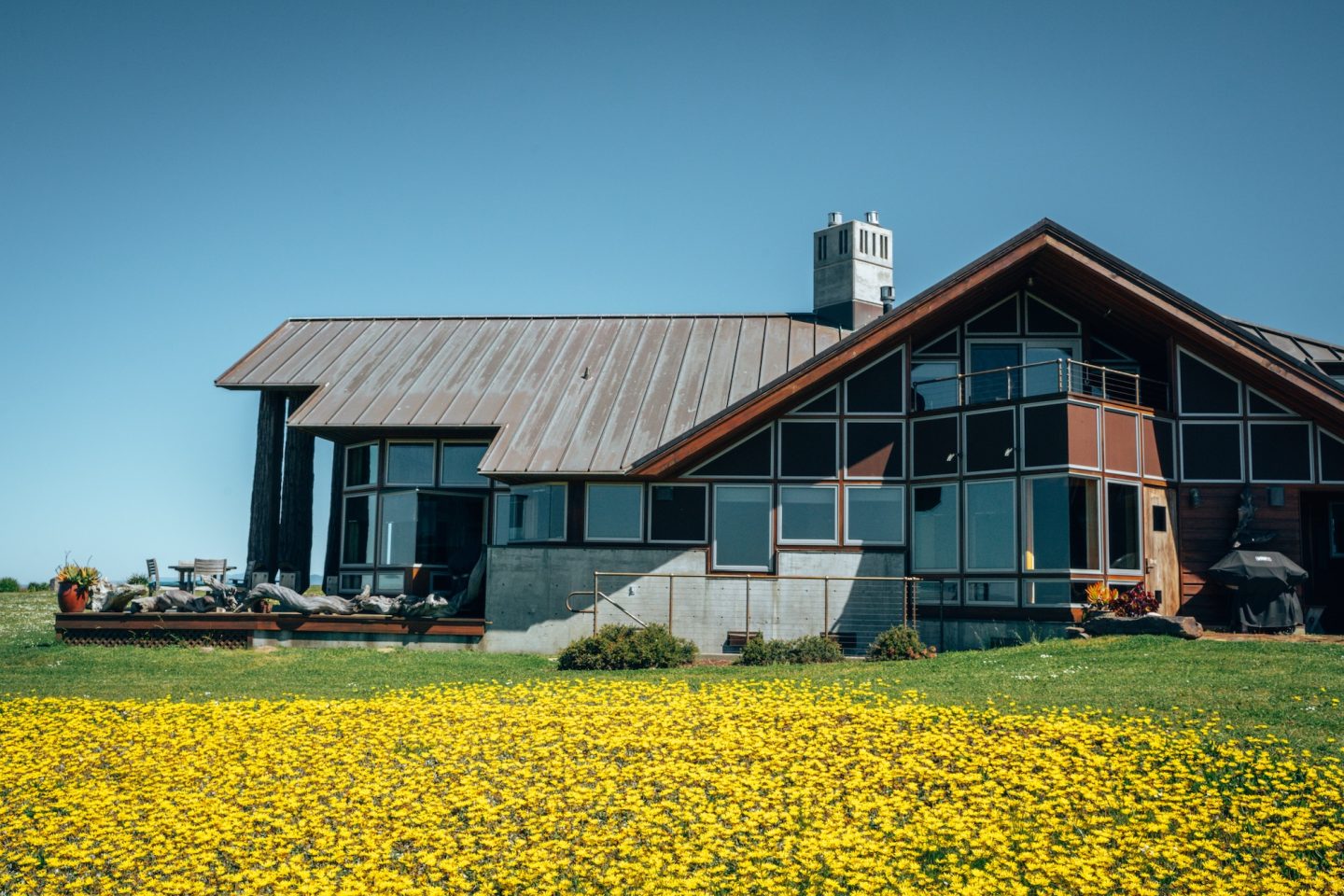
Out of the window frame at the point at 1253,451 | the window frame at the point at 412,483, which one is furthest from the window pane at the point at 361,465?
the window frame at the point at 1253,451

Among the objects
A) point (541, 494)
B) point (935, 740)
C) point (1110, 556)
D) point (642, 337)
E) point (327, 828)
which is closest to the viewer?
point (327, 828)

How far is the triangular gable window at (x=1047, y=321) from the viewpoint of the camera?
2539 cm

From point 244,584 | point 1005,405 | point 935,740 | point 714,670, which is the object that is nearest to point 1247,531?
point 1005,405

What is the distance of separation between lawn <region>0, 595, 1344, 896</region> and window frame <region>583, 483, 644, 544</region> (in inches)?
309

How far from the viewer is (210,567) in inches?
1122

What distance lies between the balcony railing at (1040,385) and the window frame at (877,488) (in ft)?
5.71

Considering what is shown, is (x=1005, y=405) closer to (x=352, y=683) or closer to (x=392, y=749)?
(x=352, y=683)

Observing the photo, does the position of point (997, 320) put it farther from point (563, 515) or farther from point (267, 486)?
point (267, 486)

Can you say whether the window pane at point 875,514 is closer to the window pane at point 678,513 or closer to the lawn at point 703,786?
the window pane at point 678,513

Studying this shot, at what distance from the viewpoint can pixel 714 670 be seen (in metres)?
19.2

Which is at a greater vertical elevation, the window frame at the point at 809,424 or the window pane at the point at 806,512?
the window frame at the point at 809,424

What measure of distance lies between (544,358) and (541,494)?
4940mm

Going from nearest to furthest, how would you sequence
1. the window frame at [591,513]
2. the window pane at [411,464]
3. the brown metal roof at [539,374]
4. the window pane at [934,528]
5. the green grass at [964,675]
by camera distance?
the green grass at [964,675], the window pane at [934,528], the window frame at [591,513], the brown metal roof at [539,374], the window pane at [411,464]

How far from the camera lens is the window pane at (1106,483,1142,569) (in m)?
22.2
